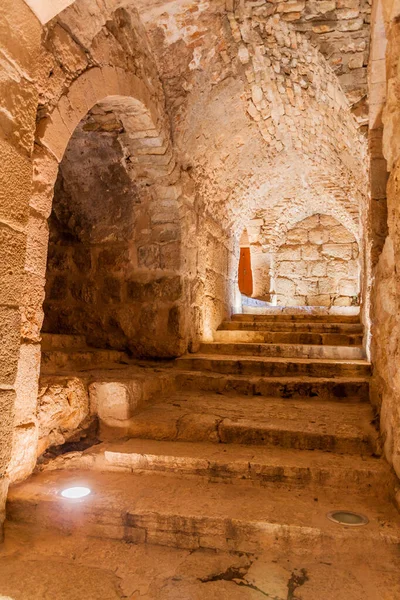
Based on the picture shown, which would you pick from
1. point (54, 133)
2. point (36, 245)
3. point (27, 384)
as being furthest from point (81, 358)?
point (54, 133)

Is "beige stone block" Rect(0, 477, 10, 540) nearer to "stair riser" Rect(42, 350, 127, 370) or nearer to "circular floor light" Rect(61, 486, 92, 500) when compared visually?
"circular floor light" Rect(61, 486, 92, 500)

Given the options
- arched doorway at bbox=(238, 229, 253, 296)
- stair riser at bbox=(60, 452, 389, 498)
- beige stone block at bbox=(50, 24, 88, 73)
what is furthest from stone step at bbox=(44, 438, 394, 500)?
arched doorway at bbox=(238, 229, 253, 296)

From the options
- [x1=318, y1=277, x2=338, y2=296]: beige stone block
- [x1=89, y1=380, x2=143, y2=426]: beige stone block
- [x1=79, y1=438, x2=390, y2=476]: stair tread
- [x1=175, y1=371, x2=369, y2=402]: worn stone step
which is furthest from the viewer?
[x1=318, y1=277, x2=338, y2=296]: beige stone block

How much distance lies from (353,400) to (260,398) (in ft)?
2.29

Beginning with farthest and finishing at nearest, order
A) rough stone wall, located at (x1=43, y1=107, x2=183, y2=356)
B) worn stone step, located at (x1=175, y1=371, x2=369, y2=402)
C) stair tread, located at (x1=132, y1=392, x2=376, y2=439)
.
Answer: rough stone wall, located at (x1=43, y1=107, x2=183, y2=356)
worn stone step, located at (x1=175, y1=371, x2=369, y2=402)
stair tread, located at (x1=132, y1=392, x2=376, y2=439)

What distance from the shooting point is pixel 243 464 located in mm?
2230

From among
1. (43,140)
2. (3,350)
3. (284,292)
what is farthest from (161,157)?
(284,292)

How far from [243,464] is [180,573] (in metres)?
0.72

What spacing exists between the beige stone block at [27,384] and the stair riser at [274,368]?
188 centimetres

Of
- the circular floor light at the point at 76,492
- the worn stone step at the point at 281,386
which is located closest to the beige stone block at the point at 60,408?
the circular floor light at the point at 76,492

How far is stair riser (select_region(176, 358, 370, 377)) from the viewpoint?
3572 mm

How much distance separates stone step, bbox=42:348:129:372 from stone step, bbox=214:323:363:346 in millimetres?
1353

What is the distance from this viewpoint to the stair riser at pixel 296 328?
4.68 m

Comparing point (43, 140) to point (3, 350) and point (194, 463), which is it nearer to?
point (3, 350)
